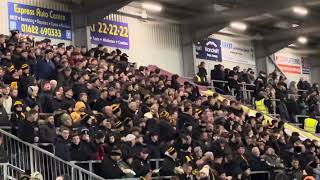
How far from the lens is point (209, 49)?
30.1 m

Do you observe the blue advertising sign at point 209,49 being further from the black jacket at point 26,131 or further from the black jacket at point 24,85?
the black jacket at point 26,131

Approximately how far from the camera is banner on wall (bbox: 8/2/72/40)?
2175cm

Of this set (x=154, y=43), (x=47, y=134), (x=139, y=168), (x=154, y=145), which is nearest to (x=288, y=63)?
(x=154, y=43)

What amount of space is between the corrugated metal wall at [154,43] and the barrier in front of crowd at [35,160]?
529 inches

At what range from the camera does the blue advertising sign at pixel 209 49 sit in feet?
96.5

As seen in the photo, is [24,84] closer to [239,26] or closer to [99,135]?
[99,135]

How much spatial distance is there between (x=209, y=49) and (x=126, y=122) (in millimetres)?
15254

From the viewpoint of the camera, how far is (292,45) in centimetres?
3488

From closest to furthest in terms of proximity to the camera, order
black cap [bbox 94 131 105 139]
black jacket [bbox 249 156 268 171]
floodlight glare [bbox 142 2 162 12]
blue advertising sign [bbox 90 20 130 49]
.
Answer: black cap [bbox 94 131 105 139] < black jacket [bbox 249 156 268 171] < blue advertising sign [bbox 90 20 130 49] < floodlight glare [bbox 142 2 162 12]

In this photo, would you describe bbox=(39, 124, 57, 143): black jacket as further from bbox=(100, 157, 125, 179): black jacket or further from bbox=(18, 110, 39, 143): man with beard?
bbox=(100, 157, 125, 179): black jacket

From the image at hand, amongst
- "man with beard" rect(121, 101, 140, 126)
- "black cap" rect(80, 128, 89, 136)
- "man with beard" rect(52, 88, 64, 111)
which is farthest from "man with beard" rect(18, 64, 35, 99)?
"man with beard" rect(121, 101, 140, 126)

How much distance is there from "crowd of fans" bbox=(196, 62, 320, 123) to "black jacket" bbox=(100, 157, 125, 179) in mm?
13129

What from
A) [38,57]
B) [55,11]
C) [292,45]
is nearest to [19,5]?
[55,11]

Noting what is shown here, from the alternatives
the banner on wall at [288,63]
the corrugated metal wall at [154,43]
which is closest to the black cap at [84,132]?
the corrugated metal wall at [154,43]
